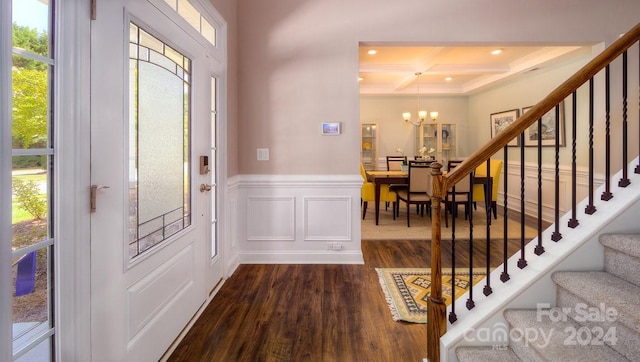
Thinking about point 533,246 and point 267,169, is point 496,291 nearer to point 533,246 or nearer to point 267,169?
point 533,246

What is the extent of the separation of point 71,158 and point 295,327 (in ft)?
5.41

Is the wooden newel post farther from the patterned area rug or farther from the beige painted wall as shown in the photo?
the beige painted wall

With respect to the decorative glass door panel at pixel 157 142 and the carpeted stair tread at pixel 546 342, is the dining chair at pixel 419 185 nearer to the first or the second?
the carpeted stair tread at pixel 546 342

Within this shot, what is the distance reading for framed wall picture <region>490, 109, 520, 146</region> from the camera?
6568 millimetres

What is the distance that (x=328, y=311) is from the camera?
8.14ft

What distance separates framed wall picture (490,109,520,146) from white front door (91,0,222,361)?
20.2 feet

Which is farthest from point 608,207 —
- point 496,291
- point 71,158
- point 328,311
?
point 71,158

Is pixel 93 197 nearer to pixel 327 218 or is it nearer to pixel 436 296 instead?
pixel 436 296

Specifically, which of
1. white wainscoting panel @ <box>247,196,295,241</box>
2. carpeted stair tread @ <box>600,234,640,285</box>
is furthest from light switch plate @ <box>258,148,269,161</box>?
carpeted stair tread @ <box>600,234,640,285</box>

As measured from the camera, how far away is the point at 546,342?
1.46 meters

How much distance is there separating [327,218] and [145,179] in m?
2.12

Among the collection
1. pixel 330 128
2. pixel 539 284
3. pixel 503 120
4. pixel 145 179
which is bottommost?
pixel 539 284

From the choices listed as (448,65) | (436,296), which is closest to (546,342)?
(436,296)

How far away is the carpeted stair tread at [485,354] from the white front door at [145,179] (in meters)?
1.62
